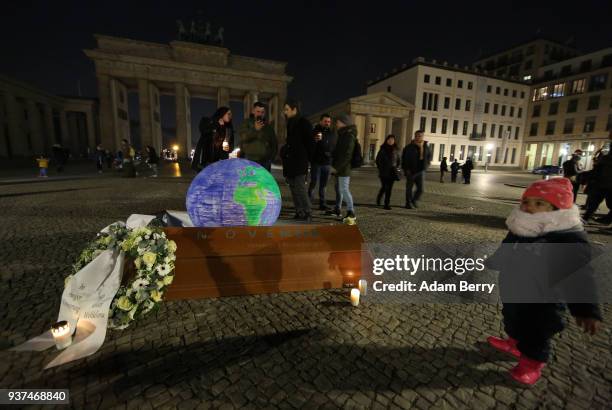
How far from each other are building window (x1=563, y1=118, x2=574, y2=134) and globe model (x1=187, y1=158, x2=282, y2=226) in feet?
205

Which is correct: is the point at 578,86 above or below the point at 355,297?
above

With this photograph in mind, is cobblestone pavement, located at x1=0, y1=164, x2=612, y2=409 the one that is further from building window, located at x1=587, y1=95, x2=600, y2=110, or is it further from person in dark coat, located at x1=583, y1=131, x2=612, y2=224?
building window, located at x1=587, y1=95, x2=600, y2=110

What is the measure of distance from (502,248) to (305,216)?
370 centimetres

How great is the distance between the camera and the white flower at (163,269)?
2502 millimetres

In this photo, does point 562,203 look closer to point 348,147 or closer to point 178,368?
point 178,368

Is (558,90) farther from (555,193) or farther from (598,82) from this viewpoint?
(555,193)

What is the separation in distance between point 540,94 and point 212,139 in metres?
67.7

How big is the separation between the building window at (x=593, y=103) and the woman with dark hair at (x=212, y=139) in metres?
61.3

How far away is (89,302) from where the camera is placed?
2295 millimetres

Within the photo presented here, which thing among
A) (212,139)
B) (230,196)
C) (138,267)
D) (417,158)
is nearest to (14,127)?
(212,139)

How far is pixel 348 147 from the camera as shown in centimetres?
607

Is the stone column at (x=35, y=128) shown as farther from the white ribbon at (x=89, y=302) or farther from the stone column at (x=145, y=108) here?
the white ribbon at (x=89, y=302)

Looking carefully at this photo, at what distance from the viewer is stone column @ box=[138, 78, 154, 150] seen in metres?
33.0

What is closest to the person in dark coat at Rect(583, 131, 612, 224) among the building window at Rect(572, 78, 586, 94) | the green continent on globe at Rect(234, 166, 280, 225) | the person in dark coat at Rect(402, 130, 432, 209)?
the person in dark coat at Rect(402, 130, 432, 209)
